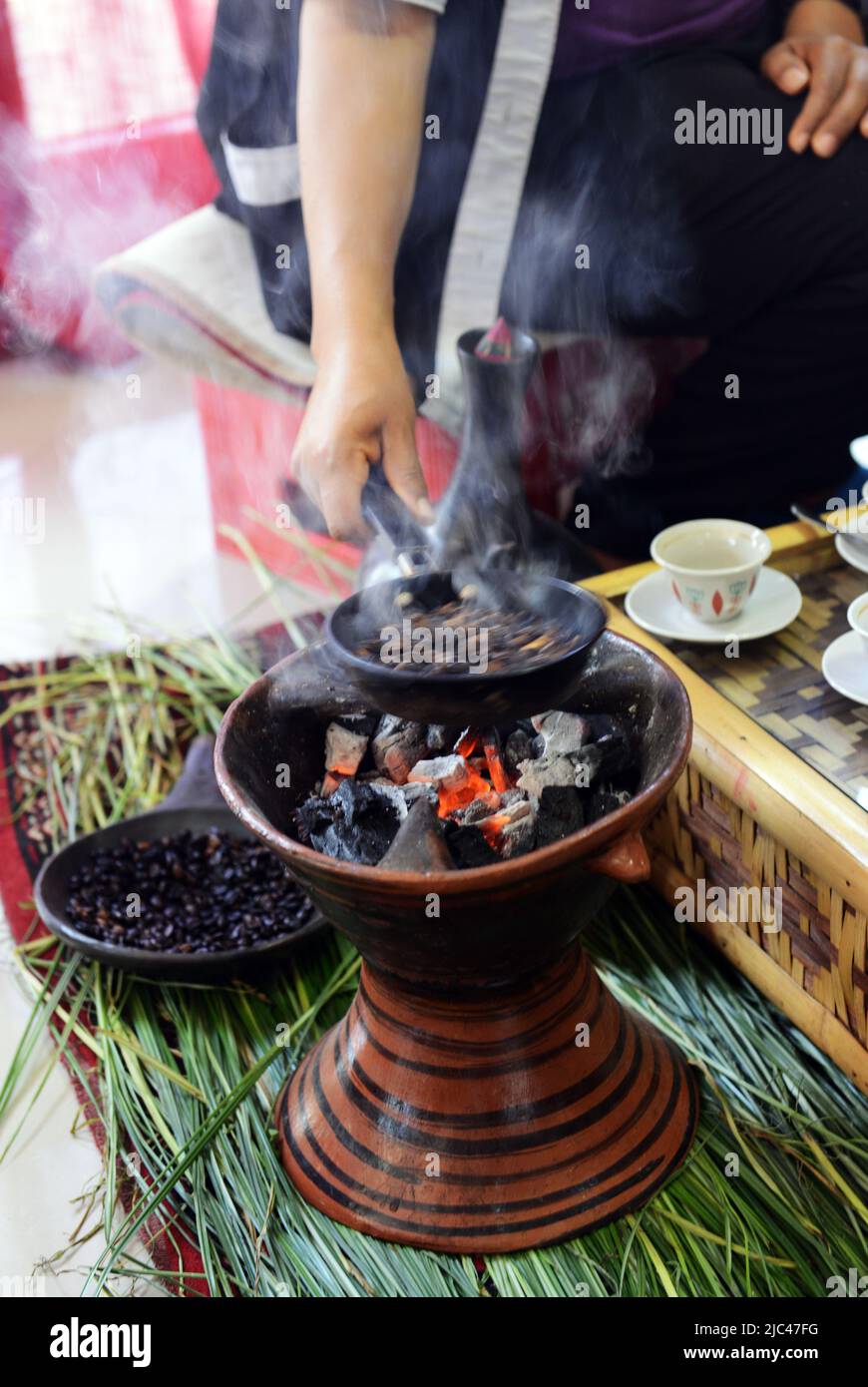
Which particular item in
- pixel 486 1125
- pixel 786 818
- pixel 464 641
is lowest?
pixel 486 1125

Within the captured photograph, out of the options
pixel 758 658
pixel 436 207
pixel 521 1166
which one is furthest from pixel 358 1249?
pixel 436 207

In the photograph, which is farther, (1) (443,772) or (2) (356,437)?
(2) (356,437)

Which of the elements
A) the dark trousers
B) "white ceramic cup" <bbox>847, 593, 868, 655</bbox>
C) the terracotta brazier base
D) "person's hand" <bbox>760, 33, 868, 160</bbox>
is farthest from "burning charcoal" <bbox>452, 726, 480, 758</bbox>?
"person's hand" <bbox>760, 33, 868, 160</bbox>

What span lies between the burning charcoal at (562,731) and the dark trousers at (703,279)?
100cm

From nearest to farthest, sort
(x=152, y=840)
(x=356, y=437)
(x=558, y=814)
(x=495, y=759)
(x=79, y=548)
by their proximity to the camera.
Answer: (x=558, y=814)
(x=495, y=759)
(x=356, y=437)
(x=152, y=840)
(x=79, y=548)

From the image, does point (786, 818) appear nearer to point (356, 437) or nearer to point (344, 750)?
point (344, 750)

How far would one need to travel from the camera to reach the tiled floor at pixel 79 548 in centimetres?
157

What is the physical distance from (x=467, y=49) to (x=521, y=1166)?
1.54m

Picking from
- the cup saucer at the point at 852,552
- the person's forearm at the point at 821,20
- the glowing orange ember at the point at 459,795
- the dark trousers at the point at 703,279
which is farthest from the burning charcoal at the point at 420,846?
the person's forearm at the point at 821,20

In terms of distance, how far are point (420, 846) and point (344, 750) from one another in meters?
0.25

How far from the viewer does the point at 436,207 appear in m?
2.09

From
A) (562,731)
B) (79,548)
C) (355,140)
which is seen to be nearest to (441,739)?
(562,731)

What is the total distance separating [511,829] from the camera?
1.36 metres

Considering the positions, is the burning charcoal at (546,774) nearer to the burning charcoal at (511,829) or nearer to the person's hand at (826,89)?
the burning charcoal at (511,829)
